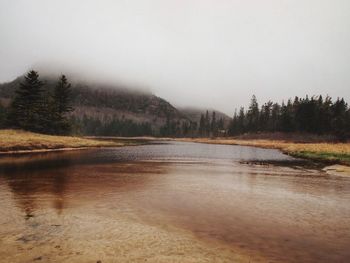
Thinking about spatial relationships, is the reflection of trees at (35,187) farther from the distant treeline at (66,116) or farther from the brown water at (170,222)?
the distant treeline at (66,116)

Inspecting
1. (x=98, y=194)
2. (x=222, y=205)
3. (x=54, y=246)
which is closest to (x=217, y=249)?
(x=54, y=246)

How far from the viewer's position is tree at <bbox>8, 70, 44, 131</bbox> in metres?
68.8

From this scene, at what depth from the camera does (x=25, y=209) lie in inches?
522

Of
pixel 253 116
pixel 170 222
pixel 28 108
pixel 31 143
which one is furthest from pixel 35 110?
pixel 253 116

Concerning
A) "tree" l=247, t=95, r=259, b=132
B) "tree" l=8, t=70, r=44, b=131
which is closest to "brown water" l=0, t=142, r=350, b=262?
"tree" l=8, t=70, r=44, b=131

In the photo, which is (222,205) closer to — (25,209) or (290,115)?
(25,209)

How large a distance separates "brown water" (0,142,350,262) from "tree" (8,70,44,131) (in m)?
51.6

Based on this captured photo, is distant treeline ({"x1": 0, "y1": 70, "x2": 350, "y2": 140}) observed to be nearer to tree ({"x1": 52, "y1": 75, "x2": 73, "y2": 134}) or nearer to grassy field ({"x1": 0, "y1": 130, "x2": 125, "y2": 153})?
tree ({"x1": 52, "y1": 75, "x2": 73, "y2": 134})

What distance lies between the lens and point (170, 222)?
1218 centimetres

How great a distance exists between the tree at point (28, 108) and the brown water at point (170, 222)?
169 ft

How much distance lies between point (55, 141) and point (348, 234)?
55999mm

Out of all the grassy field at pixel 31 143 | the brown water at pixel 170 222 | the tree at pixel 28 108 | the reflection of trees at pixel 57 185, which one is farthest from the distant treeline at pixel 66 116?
the brown water at pixel 170 222

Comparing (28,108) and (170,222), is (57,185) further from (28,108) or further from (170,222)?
(28,108)

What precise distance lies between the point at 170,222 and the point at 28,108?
223ft
